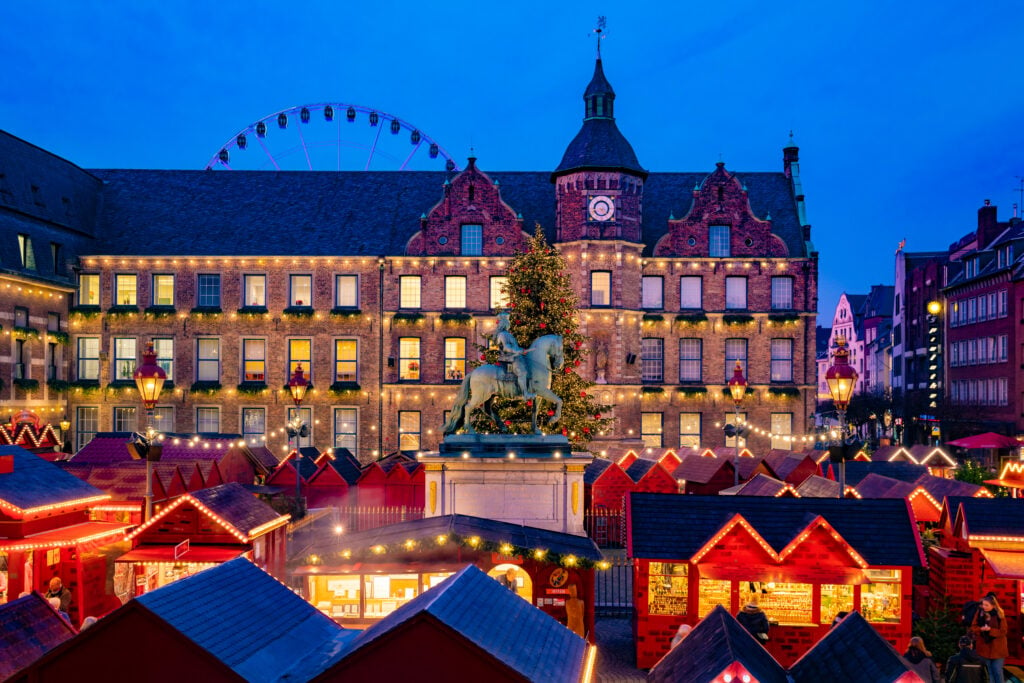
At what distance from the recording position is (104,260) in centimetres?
4119

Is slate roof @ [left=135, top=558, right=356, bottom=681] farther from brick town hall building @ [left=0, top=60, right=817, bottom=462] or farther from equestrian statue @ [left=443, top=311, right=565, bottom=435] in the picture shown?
brick town hall building @ [left=0, top=60, right=817, bottom=462]

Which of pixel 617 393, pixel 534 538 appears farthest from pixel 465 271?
pixel 534 538

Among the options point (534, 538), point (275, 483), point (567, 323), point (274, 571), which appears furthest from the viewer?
point (567, 323)

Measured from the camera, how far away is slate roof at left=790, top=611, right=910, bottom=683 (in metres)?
7.72

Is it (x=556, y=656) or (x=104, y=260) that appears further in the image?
(x=104, y=260)

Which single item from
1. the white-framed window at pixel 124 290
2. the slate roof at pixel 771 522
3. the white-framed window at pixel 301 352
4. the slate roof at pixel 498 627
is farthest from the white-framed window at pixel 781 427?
the slate roof at pixel 498 627

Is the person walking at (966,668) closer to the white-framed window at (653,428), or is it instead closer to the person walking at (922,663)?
the person walking at (922,663)

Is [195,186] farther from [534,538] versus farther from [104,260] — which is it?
[534,538]

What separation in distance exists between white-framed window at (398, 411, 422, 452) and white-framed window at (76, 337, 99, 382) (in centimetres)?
1546

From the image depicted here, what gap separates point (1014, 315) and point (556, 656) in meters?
50.6

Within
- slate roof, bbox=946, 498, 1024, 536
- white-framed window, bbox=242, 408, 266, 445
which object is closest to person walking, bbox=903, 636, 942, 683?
slate roof, bbox=946, 498, 1024, 536

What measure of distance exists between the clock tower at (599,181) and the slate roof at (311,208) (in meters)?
2.85

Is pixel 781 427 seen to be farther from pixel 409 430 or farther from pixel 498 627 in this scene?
pixel 498 627

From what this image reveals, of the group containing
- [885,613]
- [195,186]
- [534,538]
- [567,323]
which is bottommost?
[885,613]
